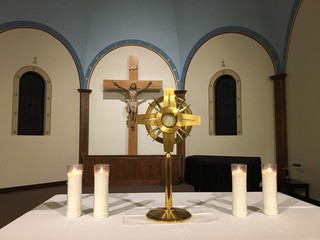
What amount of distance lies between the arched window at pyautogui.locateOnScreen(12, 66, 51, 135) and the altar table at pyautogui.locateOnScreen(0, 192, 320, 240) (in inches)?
171

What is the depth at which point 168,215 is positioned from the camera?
1.33 m

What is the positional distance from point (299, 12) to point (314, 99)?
164 centimetres

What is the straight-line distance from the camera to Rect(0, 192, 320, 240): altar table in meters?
1.11

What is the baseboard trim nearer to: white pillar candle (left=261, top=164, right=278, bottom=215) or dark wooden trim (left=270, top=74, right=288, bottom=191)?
Result: dark wooden trim (left=270, top=74, right=288, bottom=191)

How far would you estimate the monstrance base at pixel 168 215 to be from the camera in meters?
1.29

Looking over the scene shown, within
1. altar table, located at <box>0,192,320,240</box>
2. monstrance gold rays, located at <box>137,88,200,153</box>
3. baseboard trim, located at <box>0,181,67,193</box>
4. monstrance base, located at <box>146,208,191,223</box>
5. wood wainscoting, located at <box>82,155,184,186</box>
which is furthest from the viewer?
wood wainscoting, located at <box>82,155,184,186</box>

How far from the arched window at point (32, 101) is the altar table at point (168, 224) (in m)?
4.33

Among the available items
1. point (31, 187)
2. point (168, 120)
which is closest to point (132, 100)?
point (31, 187)

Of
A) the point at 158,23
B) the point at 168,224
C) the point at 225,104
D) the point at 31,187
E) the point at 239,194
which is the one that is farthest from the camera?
the point at 225,104

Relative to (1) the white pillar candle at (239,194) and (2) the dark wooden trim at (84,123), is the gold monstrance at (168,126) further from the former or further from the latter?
(2) the dark wooden trim at (84,123)

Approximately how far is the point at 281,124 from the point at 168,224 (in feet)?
16.3

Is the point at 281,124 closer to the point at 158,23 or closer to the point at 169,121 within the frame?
the point at 158,23

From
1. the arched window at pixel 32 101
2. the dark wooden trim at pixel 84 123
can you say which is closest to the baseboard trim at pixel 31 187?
the dark wooden trim at pixel 84 123

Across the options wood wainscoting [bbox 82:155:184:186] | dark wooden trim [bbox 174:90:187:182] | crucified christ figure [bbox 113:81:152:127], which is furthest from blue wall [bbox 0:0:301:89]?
wood wainscoting [bbox 82:155:184:186]
